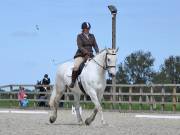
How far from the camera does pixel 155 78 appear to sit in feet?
241

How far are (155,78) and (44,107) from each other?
4292 cm

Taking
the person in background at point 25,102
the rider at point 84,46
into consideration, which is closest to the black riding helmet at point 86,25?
the rider at point 84,46

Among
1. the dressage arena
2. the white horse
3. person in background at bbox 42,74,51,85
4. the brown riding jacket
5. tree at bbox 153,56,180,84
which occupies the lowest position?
the dressage arena

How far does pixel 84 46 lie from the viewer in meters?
15.4

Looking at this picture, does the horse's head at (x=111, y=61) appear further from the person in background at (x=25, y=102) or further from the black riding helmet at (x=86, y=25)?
the person in background at (x=25, y=102)

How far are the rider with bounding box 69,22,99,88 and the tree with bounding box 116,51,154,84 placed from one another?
58092 mm

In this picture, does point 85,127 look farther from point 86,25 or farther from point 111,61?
point 86,25

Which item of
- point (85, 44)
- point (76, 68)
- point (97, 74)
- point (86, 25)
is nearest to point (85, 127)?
point (97, 74)

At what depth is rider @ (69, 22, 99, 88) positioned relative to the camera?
15.3 m

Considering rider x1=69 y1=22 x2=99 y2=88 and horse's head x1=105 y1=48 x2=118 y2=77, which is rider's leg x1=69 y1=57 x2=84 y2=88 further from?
Answer: horse's head x1=105 y1=48 x2=118 y2=77

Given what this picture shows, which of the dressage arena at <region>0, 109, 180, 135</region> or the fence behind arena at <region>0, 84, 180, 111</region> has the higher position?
the fence behind arena at <region>0, 84, 180, 111</region>

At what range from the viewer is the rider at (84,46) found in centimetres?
1531

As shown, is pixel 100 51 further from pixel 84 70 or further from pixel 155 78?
pixel 155 78

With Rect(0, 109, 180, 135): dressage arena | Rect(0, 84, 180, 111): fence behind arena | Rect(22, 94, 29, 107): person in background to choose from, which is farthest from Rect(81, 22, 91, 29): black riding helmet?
Rect(22, 94, 29, 107): person in background
